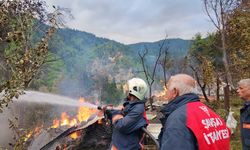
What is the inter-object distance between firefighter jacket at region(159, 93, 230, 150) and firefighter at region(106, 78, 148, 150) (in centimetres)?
147

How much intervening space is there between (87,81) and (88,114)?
26.8 m

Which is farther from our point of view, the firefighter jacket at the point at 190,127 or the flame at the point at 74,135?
the flame at the point at 74,135

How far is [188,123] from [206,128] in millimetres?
159

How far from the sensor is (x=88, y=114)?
7.88 meters

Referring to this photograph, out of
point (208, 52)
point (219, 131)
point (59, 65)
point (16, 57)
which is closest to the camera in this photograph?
point (219, 131)

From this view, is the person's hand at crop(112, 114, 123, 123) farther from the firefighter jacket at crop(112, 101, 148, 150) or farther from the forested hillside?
the forested hillside

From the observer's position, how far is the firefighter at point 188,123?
259 cm

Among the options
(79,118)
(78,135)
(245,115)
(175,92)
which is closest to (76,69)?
(79,118)

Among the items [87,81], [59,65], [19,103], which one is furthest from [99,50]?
[19,103]

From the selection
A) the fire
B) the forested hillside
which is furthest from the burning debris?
the forested hillside

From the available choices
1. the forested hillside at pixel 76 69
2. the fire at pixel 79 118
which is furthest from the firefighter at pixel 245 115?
the forested hillside at pixel 76 69

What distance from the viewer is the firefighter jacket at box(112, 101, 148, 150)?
14.0 ft

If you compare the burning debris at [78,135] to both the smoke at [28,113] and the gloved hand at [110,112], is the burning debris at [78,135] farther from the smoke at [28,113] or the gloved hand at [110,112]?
the gloved hand at [110,112]

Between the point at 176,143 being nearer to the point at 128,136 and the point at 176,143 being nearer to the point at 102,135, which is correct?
the point at 128,136
